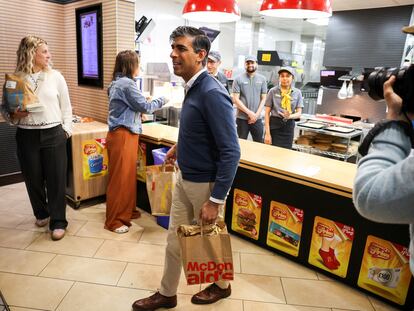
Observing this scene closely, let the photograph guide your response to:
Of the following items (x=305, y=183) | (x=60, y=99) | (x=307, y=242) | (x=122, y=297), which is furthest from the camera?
(x=60, y=99)

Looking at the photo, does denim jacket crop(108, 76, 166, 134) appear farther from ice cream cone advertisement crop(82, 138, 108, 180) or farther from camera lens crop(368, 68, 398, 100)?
camera lens crop(368, 68, 398, 100)

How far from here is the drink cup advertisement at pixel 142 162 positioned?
327 centimetres

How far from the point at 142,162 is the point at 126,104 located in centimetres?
77

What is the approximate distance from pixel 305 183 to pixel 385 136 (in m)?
1.46

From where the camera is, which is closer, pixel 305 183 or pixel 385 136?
pixel 385 136

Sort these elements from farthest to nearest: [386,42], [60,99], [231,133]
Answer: [386,42] → [60,99] → [231,133]

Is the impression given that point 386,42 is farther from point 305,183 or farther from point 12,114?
point 12,114

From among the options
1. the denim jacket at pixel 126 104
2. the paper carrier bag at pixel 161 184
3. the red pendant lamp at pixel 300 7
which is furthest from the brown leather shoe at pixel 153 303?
the red pendant lamp at pixel 300 7

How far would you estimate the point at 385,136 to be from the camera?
0.84 metres

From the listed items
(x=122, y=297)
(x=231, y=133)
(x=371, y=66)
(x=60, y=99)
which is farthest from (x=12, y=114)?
(x=371, y=66)

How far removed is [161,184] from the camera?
2385 mm

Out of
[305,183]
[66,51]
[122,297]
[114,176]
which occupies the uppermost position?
[66,51]

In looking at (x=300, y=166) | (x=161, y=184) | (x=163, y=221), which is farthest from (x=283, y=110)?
(x=161, y=184)

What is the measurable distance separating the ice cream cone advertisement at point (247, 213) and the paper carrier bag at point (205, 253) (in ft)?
3.52
